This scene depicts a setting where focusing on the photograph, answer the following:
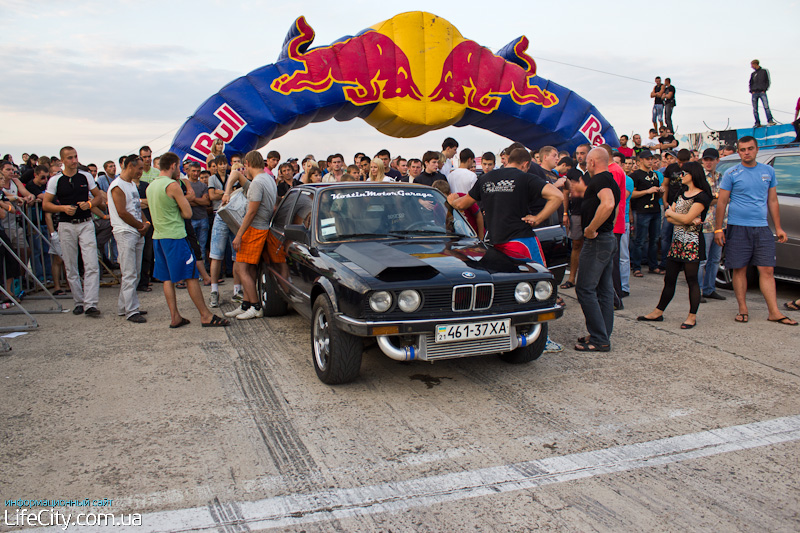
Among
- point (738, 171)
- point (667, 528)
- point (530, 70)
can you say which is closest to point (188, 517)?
point (667, 528)

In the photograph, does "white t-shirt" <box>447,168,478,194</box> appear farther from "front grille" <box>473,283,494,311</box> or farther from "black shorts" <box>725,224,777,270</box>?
"front grille" <box>473,283,494,311</box>

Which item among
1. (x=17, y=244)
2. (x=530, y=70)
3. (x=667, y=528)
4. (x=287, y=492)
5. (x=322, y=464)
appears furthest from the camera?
(x=530, y=70)

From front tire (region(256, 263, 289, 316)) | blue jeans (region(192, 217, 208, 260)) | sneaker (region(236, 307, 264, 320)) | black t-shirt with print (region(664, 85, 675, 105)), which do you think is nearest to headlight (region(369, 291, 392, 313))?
front tire (region(256, 263, 289, 316))

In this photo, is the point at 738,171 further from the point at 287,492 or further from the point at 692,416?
the point at 287,492

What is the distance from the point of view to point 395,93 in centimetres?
1119

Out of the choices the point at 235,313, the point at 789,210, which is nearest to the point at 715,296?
the point at 789,210

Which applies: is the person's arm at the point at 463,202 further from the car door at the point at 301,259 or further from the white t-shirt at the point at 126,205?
the white t-shirt at the point at 126,205

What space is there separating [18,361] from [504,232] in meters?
4.53

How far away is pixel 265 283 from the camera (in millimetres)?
6715

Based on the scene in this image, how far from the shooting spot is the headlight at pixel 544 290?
4.23m

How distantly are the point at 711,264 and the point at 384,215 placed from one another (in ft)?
16.1

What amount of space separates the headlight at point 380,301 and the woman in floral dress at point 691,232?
12.2ft

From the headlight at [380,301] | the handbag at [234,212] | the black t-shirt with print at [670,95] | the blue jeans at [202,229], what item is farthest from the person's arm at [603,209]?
the black t-shirt with print at [670,95]

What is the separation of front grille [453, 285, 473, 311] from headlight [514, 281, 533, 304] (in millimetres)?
400
